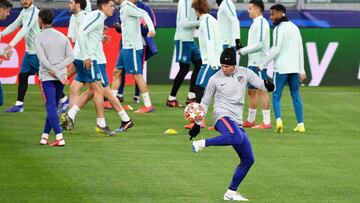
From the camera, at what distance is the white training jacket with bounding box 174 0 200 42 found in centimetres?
2381

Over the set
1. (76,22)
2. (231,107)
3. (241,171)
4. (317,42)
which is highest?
(231,107)

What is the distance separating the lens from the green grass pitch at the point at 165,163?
47.6ft

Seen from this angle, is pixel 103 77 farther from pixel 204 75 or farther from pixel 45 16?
pixel 45 16

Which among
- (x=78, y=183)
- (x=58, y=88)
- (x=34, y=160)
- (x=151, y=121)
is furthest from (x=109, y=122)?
(x=78, y=183)

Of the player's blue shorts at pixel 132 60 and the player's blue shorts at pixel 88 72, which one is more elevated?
the player's blue shorts at pixel 88 72

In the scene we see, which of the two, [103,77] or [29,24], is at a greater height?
[29,24]

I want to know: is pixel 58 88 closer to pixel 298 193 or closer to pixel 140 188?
pixel 140 188

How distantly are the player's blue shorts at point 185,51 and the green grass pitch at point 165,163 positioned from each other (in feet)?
4.53

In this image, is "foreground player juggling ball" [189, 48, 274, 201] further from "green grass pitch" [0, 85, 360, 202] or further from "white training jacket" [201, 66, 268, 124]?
"green grass pitch" [0, 85, 360, 202]

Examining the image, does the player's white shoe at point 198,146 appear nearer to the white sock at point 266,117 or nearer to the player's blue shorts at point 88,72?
the player's blue shorts at point 88,72

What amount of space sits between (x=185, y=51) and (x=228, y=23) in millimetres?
1356

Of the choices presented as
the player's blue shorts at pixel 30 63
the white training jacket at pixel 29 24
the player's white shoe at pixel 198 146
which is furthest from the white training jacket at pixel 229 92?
the player's blue shorts at pixel 30 63

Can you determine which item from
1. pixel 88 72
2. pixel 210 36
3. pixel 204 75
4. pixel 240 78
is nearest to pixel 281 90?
pixel 204 75

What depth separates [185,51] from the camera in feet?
79.8
